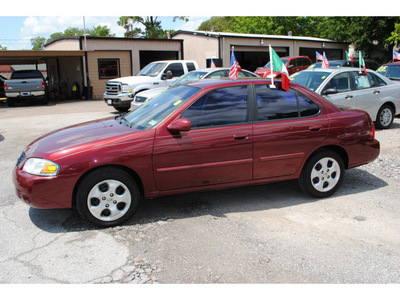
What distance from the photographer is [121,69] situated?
24188 millimetres

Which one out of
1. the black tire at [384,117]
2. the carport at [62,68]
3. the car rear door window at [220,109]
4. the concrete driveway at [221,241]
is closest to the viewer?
the concrete driveway at [221,241]

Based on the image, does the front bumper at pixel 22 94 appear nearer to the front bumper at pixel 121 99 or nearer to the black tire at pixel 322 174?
the front bumper at pixel 121 99

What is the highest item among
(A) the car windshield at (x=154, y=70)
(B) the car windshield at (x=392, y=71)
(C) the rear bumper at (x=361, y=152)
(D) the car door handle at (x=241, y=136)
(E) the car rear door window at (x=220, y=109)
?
(A) the car windshield at (x=154, y=70)

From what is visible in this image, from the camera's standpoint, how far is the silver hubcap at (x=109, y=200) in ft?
13.7

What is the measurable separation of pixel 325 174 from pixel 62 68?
2505 cm

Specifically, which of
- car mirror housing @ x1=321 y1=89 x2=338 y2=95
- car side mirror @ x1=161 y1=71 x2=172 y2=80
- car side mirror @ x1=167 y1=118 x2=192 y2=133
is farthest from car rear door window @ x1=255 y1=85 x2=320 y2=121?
car side mirror @ x1=161 y1=71 x2=172 y2=80

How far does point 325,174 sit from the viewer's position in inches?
205

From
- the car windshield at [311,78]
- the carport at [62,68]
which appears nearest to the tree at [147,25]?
the carport at [62,68]

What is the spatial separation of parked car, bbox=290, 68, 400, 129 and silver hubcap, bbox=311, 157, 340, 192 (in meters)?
4.08

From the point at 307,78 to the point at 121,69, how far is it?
16.9 metres

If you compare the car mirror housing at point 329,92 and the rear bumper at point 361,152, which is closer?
the rear bumper at point 361,152

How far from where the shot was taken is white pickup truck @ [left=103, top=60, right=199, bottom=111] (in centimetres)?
1403

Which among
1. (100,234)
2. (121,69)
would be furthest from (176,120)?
(121,69)

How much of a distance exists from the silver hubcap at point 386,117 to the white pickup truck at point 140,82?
7718 millimetres
